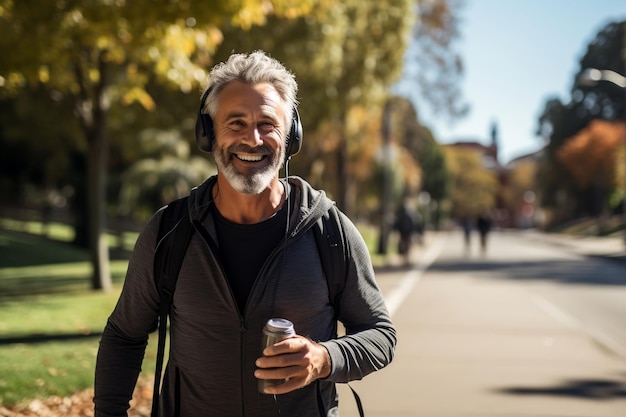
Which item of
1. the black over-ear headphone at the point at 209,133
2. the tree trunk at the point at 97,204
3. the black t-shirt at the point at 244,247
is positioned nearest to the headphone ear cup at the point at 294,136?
the black over-ear headphone at the point at 209,133

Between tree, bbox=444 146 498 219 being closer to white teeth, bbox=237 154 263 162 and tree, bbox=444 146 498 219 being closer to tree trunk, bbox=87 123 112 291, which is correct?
tree trunk, bbox=87 123 112 291

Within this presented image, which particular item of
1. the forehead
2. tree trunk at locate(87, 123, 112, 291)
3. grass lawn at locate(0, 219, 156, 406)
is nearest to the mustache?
the forehead

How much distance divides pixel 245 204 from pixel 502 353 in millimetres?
7482

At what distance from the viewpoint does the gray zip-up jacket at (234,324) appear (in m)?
2.51

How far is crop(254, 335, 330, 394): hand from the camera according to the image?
Result: 2.23 meters

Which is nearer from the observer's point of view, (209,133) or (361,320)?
(361,320)

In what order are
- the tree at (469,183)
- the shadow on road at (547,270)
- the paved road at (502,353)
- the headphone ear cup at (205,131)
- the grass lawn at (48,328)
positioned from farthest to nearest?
the tree at (469,183), the shadow on road at (547,270), the grass lawn at (48,328), the paved road at (502,353), the headphone ear cup at (205,131)

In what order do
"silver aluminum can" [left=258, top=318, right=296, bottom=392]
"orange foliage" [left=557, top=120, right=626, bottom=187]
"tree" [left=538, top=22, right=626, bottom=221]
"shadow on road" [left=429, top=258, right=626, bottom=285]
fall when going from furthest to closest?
"tree" [left=538, top=22, right=626, bottom=221] < "orange foliage" [left=557, top=120, right=626, bottom=187] < "shadow on road" [left=429, top=258, right=626, bottom=285] < "silver aluminum can" [left=258, top=318, right=296, bottom=392]

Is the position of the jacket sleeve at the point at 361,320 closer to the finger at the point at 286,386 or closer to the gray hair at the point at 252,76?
the finger at the point at 286,386

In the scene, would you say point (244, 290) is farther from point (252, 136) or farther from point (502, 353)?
point (502, 353)

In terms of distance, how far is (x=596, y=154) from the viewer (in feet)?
219

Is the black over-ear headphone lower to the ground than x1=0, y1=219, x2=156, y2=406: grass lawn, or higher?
higher

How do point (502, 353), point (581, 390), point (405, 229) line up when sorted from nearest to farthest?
1. point (581, 390)
2. point (502, 353)
3. point (405, 229)

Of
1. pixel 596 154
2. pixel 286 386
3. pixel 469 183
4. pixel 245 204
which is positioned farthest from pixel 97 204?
pixel 469 183
